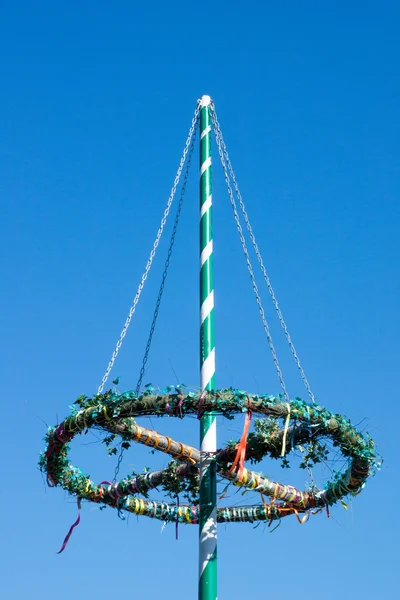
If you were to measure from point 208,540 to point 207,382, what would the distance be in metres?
2.53

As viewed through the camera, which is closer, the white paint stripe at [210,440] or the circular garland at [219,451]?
the circular garland at [219,451]

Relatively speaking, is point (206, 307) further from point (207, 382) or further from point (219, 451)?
point (219, 451)

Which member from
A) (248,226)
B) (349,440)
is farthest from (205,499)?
(248,226)

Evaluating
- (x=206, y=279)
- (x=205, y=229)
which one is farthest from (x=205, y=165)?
(x=206, y=279)

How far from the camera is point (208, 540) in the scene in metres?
16.7

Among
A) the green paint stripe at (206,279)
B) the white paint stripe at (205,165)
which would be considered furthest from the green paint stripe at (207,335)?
the white paint stripe at (205,165)

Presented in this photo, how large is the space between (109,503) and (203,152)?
6726 millimetres

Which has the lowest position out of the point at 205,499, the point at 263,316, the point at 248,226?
the point at 205,499

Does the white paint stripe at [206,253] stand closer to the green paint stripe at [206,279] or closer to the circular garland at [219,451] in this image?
the green paint stripe at [206,279]

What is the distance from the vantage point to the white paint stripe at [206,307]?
18186 millimetres

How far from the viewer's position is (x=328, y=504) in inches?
748

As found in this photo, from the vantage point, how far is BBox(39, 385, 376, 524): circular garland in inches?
627

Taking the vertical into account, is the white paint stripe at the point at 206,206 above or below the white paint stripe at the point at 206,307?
above

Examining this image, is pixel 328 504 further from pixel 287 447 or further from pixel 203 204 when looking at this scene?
pixel 203 204
